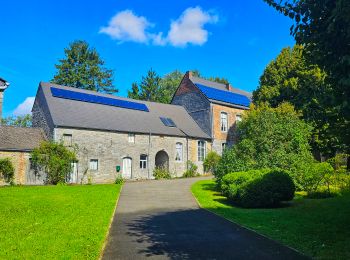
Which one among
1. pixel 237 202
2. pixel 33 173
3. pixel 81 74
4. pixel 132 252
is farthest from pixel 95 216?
pixel 81 74

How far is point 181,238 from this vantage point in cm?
866

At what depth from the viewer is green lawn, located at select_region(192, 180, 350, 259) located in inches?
298

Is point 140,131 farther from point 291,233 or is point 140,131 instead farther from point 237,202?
point 291,233

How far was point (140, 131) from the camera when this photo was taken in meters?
31.0

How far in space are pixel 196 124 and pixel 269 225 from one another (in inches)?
1109

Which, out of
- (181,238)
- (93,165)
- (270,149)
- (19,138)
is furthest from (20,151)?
(181,238)

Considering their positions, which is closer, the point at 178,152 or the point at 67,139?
the point at 67,139

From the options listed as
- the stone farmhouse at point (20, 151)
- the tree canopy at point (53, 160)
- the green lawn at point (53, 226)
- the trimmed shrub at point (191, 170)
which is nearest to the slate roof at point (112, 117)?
the tree canopy at point (53, 160)

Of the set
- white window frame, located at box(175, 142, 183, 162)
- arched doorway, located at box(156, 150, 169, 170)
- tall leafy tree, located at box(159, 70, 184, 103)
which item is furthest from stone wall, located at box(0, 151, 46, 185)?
tall leafy tree, located at box(159, 70, 184, 103)

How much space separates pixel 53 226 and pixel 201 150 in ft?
89.0

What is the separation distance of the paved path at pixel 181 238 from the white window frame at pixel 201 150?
22.1m

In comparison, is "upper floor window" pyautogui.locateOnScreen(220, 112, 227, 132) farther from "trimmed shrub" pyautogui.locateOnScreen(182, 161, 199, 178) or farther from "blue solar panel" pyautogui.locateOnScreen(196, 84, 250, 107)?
"trimmed shrub" pyautogui.locateOnScreen(182, 161, 199, 178)

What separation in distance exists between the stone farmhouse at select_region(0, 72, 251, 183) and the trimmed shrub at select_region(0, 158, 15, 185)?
360cm

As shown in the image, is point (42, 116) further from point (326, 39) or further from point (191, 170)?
point (326, 39)
